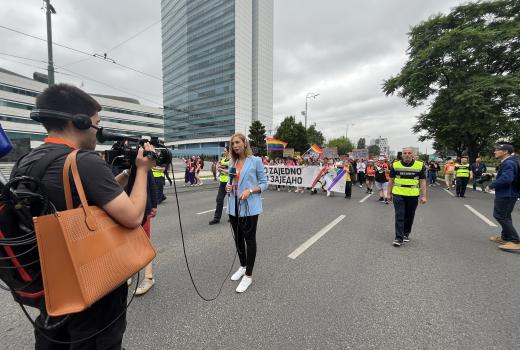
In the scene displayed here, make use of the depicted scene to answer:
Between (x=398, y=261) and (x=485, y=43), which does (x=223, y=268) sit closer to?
(x=398, y=261)

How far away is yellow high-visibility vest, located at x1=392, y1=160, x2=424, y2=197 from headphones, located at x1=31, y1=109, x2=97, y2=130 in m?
5.02

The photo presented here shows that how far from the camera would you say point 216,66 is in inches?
3359

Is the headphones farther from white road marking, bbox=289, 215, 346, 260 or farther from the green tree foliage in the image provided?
the green tree foliage

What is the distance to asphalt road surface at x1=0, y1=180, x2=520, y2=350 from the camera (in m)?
2.19

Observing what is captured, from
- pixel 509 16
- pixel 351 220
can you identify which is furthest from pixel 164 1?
pixel 351 220

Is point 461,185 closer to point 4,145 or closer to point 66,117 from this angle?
point 66,117

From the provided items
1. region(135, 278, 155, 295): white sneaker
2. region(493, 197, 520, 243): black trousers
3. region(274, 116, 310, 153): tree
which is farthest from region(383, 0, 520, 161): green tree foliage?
region(274, 116, 310, 153): tree

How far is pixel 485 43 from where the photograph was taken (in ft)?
52.3

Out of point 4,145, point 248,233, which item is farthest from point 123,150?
point 248,233

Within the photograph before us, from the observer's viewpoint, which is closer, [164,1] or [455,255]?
[455,255]

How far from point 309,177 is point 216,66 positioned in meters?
84.2

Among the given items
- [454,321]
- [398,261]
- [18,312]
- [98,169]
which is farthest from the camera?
[398,261]

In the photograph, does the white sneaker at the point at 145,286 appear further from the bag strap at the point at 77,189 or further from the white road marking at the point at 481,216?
the white road marking at the point at 481,216

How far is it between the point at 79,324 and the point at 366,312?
2.51 metres
